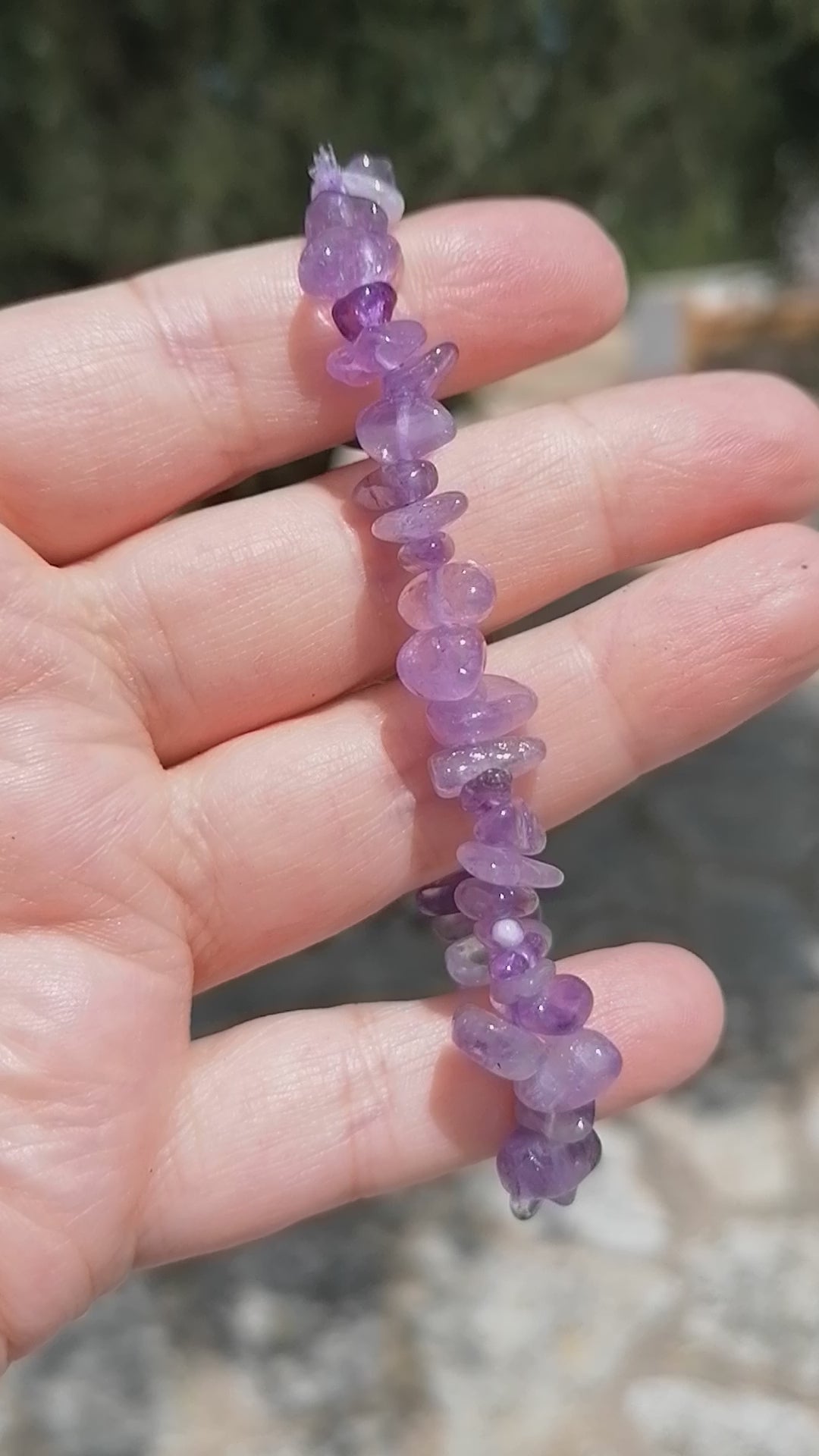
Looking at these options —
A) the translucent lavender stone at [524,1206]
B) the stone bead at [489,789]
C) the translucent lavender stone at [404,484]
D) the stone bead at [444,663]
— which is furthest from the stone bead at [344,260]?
the translucent lavender stone at [524,1206]

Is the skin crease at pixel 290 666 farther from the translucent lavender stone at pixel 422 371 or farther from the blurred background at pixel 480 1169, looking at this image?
the blurred background at pixel 480 1169

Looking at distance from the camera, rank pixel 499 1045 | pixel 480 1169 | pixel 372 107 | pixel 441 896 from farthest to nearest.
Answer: pixel 480 1169 → pixel 372 107 → pixel 441 896 → pixel 499 1045

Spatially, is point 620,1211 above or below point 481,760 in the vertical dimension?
below

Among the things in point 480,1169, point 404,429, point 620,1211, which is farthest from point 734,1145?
point 404,429

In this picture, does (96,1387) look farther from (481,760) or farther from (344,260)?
(344,260)

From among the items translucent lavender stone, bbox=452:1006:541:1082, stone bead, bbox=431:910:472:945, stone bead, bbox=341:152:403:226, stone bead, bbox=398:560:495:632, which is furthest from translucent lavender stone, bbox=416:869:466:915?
stone bead, bbox=341:152:403:226

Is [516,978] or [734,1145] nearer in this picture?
[516,978]

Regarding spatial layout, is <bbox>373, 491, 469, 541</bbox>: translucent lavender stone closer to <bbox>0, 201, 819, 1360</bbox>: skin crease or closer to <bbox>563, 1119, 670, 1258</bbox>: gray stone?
<bbox>0, 201, 819, 1360</bbox>: skin crease
